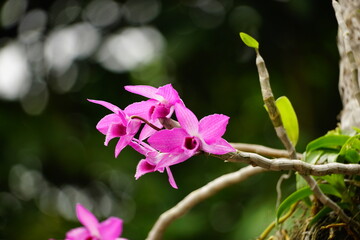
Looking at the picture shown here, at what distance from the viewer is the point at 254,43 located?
0.61 meters

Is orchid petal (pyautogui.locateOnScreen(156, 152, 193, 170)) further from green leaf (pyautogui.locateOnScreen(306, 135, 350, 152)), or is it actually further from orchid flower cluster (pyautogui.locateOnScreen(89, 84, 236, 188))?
green leaf (pyautogui.locateOnScreen(306, 135, 350, 152))

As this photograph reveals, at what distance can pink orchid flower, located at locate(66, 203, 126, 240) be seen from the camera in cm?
48

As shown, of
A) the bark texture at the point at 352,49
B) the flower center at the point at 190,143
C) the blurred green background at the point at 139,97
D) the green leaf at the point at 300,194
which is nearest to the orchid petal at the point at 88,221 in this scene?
the flower center at the point at 190,143

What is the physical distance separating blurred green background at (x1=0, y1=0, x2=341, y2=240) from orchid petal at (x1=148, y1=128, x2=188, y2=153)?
135 cm

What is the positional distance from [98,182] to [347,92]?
6.20 ft

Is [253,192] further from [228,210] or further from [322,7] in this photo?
[322,7]

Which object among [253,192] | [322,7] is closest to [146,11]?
[322,7]

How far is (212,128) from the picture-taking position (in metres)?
0.51

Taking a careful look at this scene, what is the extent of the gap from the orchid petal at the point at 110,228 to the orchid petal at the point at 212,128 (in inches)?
4.1

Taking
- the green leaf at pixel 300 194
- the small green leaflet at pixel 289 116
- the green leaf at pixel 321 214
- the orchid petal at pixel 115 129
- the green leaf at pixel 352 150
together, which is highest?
the orchid petal at pixel 115 129

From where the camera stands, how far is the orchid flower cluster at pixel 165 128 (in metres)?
0.51

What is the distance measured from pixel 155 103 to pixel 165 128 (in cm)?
2

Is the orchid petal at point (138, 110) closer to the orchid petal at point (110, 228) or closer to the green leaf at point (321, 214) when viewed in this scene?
the orchid petal at point (110, 228)

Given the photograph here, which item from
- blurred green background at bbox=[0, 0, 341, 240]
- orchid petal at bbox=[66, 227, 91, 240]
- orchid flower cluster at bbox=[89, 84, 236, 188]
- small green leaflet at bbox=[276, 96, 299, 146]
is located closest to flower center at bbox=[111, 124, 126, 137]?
orchid flower cluster at bbox=[89, 84, 236, 188]
